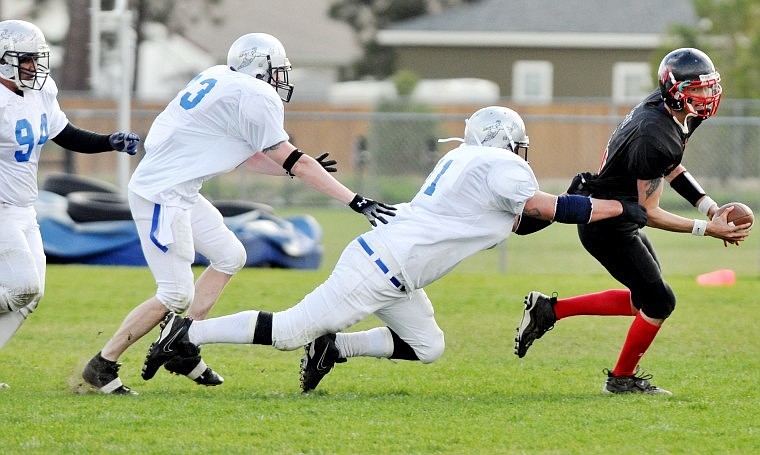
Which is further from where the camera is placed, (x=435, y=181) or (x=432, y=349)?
(x=432, y=349)

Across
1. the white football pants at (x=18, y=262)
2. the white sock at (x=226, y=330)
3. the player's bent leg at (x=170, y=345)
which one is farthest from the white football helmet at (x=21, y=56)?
the white sock at (x=226, y=330)

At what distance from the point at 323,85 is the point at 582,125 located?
15682mm

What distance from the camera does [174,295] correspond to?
6129 millimetres

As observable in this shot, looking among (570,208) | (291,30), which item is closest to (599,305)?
(570,208)

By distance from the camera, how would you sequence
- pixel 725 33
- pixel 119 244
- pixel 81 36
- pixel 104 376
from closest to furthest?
pixel 104 376 < pixel 119 244 < pixel 725 33 < pixel 81 36

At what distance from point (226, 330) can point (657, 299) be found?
2.19 m

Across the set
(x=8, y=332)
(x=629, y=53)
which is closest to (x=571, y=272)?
(x=8, y=332)

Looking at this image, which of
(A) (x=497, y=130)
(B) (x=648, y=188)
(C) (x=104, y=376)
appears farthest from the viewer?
(C) (x=104, y=376)

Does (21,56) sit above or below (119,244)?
above

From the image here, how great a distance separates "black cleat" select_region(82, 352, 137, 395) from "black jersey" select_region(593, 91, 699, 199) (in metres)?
2.65

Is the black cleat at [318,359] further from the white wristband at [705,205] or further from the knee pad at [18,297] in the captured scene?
the white wristband at [705,205]

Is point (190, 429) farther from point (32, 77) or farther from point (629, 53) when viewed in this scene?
point (629, 53)

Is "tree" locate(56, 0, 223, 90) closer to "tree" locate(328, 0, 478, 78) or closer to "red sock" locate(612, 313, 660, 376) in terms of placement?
"tree" locate(328, 0, 478, 78)

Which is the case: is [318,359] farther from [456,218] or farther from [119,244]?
[119,244]
